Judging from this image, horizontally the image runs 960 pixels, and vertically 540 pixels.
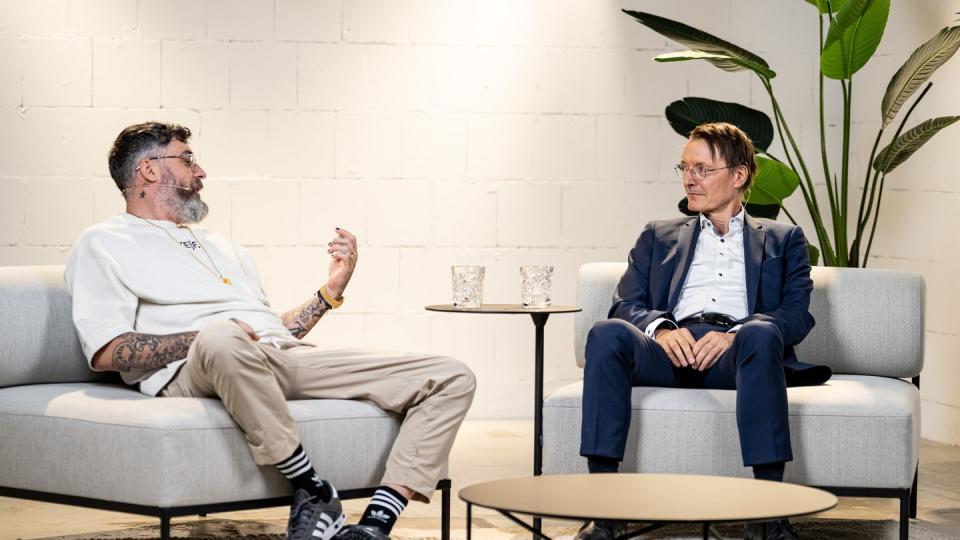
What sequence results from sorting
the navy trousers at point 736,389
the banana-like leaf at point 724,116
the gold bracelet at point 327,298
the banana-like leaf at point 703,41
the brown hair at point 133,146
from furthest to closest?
the banana-like leaf at point 724,116, the banana-like leaf at point 703,41, the gold bracelet at point 327,298, the brown hair at point 133,146, the navy trousers at point 736,389

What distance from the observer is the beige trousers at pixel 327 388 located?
9.25 ft

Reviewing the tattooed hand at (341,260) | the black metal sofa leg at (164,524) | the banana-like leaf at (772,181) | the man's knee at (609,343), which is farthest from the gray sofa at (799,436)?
the banana-like leaf at (772,181)

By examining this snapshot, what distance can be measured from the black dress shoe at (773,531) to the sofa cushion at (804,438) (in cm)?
17

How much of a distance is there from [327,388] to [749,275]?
4.00 feet

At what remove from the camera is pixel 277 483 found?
291 centimetres

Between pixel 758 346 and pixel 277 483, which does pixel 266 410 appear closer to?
pixel 277 483

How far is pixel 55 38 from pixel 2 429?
9.28 ft

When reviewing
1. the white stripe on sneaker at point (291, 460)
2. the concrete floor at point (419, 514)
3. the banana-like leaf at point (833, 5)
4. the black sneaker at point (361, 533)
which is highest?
the banana-like leaf at point (833, 5)

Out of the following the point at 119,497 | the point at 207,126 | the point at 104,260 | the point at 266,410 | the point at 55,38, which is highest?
the point at 55,38

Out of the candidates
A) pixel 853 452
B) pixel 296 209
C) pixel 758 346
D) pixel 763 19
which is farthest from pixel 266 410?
pixel 763 19

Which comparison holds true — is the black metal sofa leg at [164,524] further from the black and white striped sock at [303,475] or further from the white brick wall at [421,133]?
the white brick wall at [421,133]

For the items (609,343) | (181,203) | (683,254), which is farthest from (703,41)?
(181,203)

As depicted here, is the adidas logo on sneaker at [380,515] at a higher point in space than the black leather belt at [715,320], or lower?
lower

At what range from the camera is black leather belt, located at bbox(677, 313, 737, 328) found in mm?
3561
